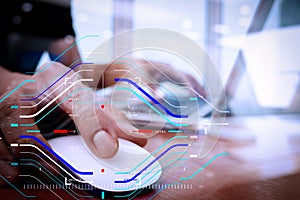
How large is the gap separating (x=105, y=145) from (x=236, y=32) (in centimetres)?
41

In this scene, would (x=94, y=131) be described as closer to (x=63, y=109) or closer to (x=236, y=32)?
(x=63, y=109)

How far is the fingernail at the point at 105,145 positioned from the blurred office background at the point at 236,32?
0.10 m

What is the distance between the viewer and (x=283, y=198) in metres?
0.27

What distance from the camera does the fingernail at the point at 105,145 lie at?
249 mm

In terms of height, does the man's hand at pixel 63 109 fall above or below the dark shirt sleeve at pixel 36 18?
below

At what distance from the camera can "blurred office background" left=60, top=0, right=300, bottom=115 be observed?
1.19 feet

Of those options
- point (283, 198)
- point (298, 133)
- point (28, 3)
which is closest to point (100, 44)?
point (28, 3)

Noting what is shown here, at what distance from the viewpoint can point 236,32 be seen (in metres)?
0.53

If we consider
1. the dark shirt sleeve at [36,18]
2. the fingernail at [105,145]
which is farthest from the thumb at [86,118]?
the dark shirt sleeve at [36,18]

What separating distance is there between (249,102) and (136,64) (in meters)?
0.67

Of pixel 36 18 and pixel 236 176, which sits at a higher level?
pixel 36 18

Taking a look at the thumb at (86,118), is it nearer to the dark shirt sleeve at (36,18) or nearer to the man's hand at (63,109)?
the man's hand at (63,109)

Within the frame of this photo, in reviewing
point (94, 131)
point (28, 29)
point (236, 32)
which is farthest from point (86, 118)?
point (236, 32)

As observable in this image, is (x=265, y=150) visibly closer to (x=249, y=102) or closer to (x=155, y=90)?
(x=155, y=90)
